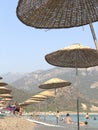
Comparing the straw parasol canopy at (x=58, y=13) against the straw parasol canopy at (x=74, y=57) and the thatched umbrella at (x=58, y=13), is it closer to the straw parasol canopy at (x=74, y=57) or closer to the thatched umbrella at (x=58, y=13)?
the thatched umbrella at (x=58, y=13)

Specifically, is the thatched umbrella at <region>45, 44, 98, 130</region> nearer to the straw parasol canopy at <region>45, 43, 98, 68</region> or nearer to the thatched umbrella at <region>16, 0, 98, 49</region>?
the straw parasol canopy at <region>45, 43, 98, 68</region>

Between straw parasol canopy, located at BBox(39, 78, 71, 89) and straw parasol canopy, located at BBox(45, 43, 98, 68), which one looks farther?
straw parasol canopy, located at BBox(39, 78, 71, 89)

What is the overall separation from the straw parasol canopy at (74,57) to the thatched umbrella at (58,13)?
2.36m

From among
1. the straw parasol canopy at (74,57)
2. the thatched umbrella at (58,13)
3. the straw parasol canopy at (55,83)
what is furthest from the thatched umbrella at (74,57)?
the straw parasol canopy at (55,83)

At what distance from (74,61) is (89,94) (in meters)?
185

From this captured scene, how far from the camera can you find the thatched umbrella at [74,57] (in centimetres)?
664

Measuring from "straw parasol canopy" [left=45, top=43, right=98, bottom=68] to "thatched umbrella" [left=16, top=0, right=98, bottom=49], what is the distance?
236 centimetres

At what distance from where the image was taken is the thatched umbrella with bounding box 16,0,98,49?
13.2 ft

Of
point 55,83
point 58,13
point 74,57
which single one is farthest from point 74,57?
point 55,83

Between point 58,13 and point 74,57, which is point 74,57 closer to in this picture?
point 74,57

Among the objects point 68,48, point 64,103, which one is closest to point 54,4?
point 68,48

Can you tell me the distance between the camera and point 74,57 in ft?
22.9

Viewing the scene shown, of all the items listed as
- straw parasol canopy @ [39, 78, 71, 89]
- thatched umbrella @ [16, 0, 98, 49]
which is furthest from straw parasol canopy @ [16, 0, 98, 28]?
straw parasol canopy @ [39, 78, 71, 89]

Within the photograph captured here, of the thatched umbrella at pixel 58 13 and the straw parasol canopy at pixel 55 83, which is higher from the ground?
the straw parasol canopy at pixel 55 83
